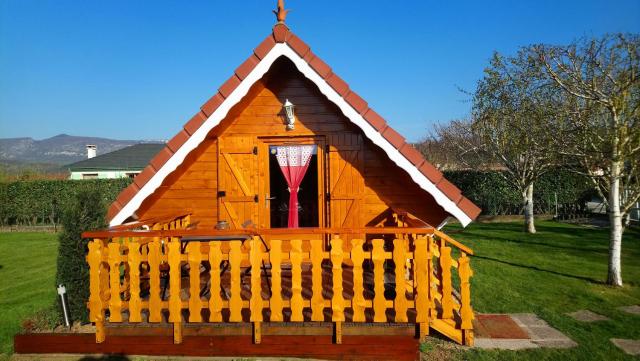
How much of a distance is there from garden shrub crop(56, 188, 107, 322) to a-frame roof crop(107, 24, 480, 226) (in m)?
1.06

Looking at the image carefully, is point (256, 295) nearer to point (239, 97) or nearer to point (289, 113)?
point (239, 97)

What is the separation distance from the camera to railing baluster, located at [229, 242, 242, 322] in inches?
155

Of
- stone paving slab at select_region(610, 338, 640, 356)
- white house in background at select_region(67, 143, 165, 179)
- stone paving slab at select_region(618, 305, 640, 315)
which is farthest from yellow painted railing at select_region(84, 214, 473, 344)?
white house in background at select_region(67, 143, 165, 179)

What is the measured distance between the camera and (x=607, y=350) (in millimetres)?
4676

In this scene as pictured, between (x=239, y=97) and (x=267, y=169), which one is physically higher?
(x=239, y=97)

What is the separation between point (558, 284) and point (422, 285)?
5558 mm

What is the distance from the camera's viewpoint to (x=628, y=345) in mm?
4832

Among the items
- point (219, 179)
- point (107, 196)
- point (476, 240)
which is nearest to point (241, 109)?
point (219, 179)

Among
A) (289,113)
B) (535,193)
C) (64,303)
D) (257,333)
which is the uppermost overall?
(289,113)

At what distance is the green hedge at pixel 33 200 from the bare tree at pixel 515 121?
55.5 feet

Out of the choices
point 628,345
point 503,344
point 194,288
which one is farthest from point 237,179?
point 628,345

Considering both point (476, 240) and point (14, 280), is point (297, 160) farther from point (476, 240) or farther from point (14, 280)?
point (476, 240)

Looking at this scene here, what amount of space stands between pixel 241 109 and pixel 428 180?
329cm

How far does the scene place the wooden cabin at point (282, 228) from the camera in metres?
3.94
